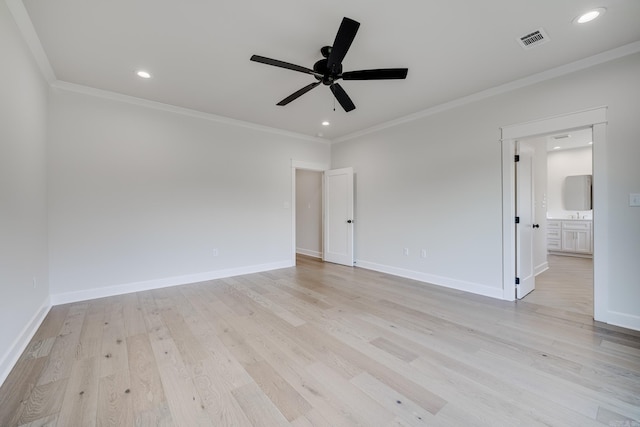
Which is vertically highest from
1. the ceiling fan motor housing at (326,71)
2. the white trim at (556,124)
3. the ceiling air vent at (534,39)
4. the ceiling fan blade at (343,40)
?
the ceiling air vent at (534,39)

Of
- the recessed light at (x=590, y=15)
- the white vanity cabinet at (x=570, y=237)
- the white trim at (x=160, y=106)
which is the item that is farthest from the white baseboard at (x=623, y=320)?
the white trim at (x=160, y=106)

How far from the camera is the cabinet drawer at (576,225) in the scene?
5900 millimetres

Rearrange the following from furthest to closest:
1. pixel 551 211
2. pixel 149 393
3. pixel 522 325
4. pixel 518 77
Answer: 1. pixel 551 211
2. pixel 518 77
3. pixel 522 325
4. pixel 149 393

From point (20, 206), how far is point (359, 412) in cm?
306

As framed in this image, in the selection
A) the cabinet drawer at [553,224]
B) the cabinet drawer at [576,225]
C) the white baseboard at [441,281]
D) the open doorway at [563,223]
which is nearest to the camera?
the white baseboard at [441,281]

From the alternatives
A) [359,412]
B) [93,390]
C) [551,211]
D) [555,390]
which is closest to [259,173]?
[93,390]

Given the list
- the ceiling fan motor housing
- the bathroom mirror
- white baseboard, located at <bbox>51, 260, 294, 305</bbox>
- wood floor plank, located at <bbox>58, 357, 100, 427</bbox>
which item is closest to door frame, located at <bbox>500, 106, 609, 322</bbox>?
the ceiling fan motor housing

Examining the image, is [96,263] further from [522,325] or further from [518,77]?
[518,77]

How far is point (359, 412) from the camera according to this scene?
60.3 inches

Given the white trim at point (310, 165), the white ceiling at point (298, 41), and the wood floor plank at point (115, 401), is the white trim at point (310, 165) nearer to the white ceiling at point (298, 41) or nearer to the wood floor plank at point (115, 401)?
the white ceiling at point (298, 41)

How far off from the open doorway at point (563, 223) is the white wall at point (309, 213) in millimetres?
4011

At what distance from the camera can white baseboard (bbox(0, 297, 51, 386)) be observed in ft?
6.10

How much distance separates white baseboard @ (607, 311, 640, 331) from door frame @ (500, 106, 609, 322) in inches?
1.4

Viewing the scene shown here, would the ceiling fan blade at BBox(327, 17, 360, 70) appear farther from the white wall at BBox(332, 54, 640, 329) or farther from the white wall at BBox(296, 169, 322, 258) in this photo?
the white wall at BBox(296, 169, 322, 258)
